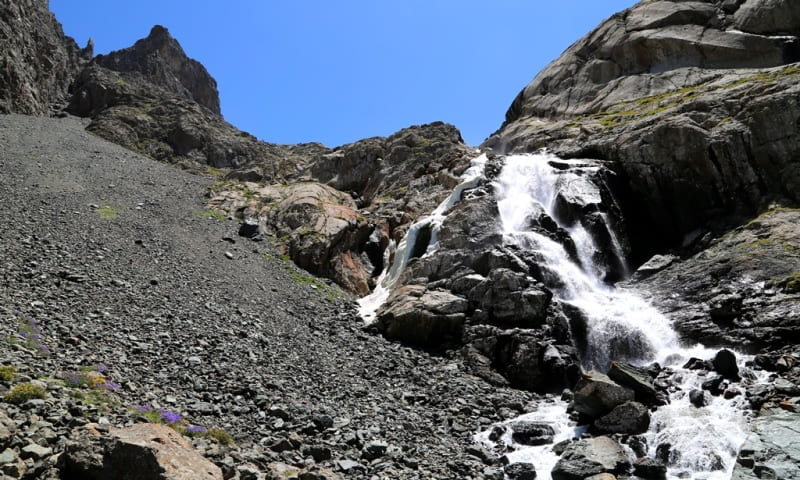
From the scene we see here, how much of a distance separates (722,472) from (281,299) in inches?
943

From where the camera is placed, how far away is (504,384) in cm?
2552

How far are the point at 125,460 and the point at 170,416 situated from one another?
467 centimetres

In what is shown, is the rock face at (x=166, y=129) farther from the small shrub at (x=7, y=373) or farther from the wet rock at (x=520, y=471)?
the small shrub at (x=7, y=373)

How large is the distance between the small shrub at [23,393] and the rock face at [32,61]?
6846 centimetres

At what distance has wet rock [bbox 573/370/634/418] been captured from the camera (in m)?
20.2

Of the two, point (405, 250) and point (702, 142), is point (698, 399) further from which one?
point (405, 250)

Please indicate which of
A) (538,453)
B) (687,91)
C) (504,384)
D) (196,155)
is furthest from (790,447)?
(196,155)

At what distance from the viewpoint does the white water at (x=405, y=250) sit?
3510 cm

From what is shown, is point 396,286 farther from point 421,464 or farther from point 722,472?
point 722,472

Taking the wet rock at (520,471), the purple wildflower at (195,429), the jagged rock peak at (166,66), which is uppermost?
the jagged rock peak at (166,66)

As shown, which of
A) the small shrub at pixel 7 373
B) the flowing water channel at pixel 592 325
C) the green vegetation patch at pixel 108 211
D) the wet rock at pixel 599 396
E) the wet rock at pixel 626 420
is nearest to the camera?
the small shrub at pixel 7 373

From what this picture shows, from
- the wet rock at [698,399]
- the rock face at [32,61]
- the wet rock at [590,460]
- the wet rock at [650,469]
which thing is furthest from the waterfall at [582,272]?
the rock face at [32,61]

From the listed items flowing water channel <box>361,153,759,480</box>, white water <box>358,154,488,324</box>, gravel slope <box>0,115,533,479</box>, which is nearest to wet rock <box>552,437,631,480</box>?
flowing water channel <box>361,153,759,480</box>

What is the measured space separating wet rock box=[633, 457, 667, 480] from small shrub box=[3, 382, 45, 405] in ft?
57.5
